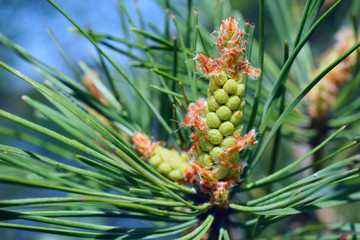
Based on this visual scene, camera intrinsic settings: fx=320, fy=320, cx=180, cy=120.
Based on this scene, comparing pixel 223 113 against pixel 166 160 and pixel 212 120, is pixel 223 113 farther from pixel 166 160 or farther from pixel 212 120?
pixel 166 160

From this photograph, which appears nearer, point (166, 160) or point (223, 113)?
point (223, 113)

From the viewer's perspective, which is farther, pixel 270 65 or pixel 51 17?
pixel 51 17

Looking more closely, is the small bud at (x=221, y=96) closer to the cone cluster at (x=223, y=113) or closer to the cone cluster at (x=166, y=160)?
the cone cluster at (x=223, y=113)

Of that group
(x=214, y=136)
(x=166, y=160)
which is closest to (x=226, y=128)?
(x=214, y=136)

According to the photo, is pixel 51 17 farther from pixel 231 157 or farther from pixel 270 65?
pixel 231 157

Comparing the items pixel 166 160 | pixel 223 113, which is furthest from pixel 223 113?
pixel 166 160

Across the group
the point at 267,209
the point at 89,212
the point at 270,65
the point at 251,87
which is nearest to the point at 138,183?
the point at 89,212

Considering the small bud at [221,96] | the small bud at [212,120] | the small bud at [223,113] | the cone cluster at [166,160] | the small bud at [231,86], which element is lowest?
the cone cluster at [166,160]

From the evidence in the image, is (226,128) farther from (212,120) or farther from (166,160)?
(166,160)

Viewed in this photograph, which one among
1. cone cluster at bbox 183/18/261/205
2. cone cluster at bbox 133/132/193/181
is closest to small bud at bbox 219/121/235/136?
cone cluster at bbox 183/18/261/205

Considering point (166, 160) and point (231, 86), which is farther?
point (166, 160)

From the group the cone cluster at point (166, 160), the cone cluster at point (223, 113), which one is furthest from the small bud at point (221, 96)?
the cone cluster at point (166, 160)
